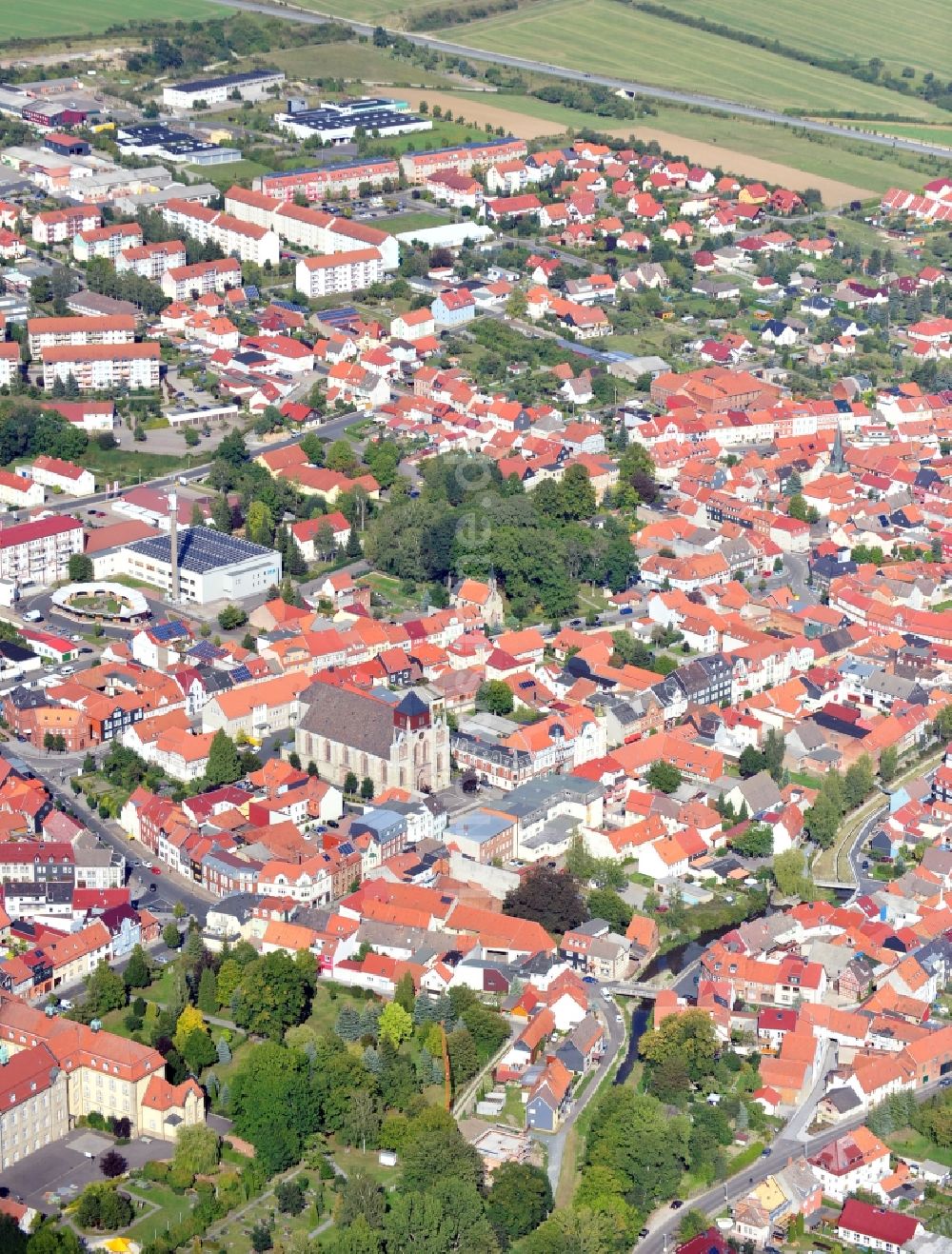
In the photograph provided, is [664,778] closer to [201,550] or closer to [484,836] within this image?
[484,836]

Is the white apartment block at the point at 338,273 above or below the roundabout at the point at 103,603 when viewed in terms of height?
above

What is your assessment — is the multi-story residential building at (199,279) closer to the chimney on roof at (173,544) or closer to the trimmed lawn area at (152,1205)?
the chimney on roof at (173,544)

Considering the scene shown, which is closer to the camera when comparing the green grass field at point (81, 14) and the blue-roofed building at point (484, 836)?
the blue-roofed building at point (484, 836)

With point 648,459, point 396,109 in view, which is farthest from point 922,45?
point 648,459

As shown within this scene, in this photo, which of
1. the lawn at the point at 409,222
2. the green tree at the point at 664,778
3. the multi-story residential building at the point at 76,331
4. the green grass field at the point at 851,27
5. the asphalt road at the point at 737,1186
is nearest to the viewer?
the asphalt road at the point at 737,1186

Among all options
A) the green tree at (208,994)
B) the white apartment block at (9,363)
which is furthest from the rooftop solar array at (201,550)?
the green tree at (208,994)

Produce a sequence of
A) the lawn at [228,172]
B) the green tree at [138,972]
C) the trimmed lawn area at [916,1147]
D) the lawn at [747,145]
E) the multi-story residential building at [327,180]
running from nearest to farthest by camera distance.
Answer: the trimmed lawn area at [916,1147]
the green tree at [138,972]
the multi-story residential building at [327,180]
the lawn at [228,172]
the lawn at [747,145]

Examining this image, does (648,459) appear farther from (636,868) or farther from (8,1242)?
(8,1242)
